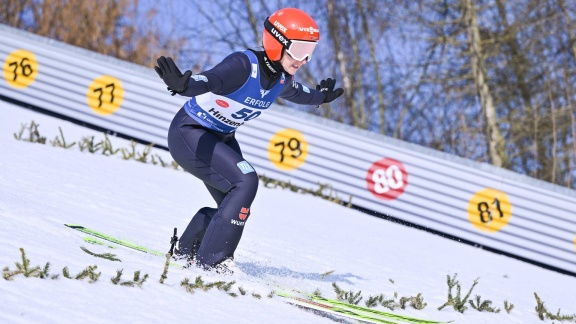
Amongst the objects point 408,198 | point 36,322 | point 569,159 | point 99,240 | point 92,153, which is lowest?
point 36,322

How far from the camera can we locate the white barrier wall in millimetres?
10664

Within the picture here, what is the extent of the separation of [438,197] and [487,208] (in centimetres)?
60

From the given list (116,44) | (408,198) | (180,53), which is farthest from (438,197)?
(116,44)

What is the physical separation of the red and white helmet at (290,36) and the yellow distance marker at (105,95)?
285 inches

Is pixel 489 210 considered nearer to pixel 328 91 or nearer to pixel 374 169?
pixel 374 169

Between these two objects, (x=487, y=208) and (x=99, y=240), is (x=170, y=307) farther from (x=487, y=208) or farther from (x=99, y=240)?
(x=487, y=208)

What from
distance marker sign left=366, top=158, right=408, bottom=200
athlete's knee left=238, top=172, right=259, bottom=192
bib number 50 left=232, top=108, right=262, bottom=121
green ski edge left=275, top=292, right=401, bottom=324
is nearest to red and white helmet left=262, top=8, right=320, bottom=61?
bib number 50 left=232, top=108, right=262, bottom=121

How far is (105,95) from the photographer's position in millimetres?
12266

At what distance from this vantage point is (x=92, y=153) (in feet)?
33.2

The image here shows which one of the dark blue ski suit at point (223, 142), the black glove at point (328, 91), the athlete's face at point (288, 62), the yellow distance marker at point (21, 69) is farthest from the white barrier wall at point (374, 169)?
the athlete's face at point (288, 62)

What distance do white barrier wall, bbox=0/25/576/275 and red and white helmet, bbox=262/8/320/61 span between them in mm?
5896

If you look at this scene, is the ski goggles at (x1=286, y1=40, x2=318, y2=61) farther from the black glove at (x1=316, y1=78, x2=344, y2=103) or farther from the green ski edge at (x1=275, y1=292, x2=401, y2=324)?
the green ski edge at (x1=275, y1=292, x2=401, y2=324)

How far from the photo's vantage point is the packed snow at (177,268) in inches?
154

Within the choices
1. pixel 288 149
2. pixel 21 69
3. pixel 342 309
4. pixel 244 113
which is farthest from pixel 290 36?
pixel 21 69
